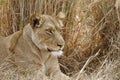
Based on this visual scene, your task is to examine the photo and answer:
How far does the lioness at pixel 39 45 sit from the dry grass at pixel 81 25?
318mm

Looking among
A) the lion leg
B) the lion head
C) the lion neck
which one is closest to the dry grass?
the lion leg

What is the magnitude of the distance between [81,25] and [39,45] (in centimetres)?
66

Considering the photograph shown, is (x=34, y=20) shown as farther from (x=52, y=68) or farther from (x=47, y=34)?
(x=52, y=68)

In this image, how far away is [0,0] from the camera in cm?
383

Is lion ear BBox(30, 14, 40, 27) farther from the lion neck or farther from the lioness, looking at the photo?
the lion neck

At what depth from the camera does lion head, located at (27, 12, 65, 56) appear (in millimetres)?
3227

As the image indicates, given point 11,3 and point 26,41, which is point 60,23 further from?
point 11,3

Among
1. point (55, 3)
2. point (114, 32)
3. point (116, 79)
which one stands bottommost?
point (116, 79)

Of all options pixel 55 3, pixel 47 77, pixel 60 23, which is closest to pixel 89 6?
pixel 55 3

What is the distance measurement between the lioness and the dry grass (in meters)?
0.32

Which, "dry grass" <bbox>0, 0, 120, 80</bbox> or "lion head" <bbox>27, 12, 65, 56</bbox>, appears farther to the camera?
"dry grass" <bbox>0, 0, 120, 80</bbox>

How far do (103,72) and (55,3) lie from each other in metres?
0.75

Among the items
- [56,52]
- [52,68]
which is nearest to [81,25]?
[52,68]

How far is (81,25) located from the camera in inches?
152
